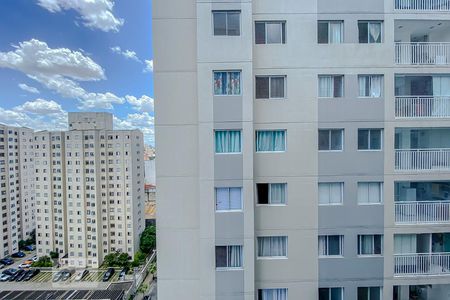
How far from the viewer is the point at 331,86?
18.1 feet

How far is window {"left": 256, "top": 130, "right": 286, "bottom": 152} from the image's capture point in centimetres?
546

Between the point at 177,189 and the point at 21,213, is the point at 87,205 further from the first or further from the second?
the point at 177,189

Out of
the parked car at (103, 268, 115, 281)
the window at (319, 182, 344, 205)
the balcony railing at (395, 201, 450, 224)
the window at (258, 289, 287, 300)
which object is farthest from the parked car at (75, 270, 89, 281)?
the balcony railing at (395, 201, 450, 224)

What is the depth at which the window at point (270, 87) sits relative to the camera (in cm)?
544

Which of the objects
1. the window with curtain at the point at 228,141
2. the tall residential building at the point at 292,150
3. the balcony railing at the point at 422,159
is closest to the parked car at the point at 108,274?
the tall residential building at the point at 292,150

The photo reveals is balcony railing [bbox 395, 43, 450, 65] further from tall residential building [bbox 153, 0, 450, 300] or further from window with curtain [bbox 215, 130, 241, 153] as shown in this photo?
window with curtain [bbox 215, 130, 241, 153]

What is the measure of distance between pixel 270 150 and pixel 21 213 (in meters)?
49.6

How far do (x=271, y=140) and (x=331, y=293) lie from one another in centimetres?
418

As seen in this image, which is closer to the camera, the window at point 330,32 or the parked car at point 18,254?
the window at point 330,32

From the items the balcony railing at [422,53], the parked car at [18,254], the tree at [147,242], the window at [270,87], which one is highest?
the balcony railing at [422,53]

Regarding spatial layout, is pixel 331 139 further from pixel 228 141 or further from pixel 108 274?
pixel 108 274

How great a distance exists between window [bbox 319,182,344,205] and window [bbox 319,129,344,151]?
0.90m

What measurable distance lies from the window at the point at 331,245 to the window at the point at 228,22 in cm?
544

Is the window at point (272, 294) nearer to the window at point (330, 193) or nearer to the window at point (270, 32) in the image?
the window at point (330, 193)
